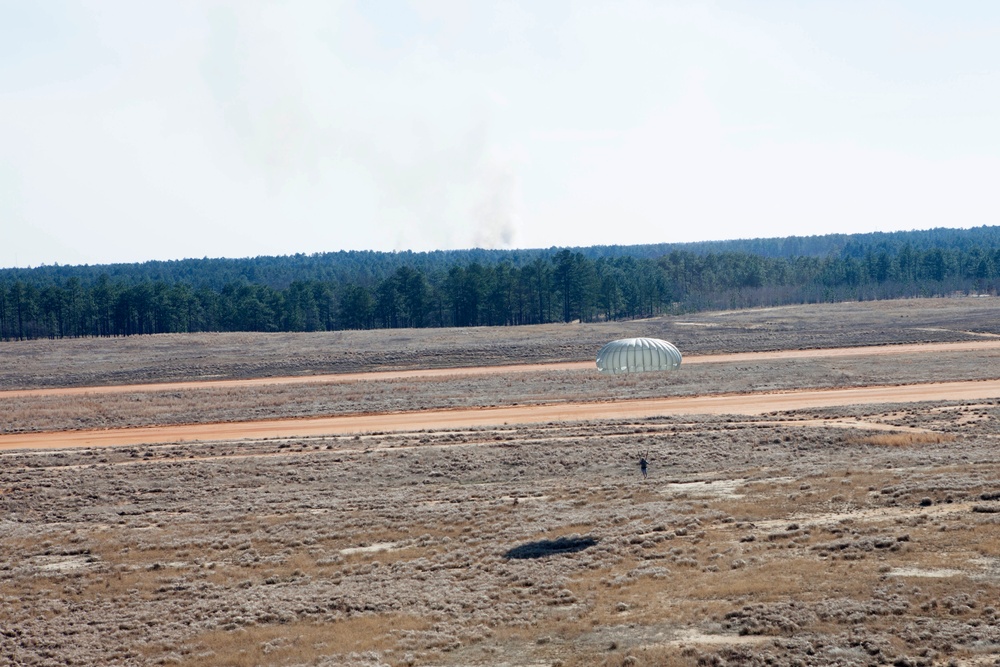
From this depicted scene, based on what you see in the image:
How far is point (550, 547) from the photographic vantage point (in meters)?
30.7

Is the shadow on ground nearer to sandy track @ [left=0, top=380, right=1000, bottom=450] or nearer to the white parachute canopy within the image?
the white parachute canopy

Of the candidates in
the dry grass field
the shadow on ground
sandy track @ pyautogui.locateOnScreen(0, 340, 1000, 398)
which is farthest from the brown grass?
sandy track @ pyautogui.locateOnScreen(0, 340, 1000, 398)

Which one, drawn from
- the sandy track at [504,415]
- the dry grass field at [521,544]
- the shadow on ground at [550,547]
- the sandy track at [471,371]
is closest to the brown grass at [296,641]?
the dry grass field at [521,544]

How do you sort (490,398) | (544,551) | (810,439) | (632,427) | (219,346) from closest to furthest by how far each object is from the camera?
(544,551)
(810,439)
(632,427)
(490,398)
(219,346)

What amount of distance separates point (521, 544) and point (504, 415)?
30418 mm

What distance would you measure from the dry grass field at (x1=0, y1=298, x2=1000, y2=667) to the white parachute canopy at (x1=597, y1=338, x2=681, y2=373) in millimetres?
4996

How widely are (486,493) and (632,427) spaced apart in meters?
16.4

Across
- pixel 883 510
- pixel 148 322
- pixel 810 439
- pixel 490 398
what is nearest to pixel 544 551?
pixel 883 510

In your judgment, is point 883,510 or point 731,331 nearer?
point 883,510

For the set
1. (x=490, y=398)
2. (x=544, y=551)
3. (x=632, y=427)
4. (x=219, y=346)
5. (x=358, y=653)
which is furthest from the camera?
(x=219, y=346)

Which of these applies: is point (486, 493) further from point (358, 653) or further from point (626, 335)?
point (626, 335)

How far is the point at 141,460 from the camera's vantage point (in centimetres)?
4978

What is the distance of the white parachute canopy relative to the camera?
116 feet

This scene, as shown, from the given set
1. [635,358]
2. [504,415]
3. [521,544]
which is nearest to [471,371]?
[504,415]
